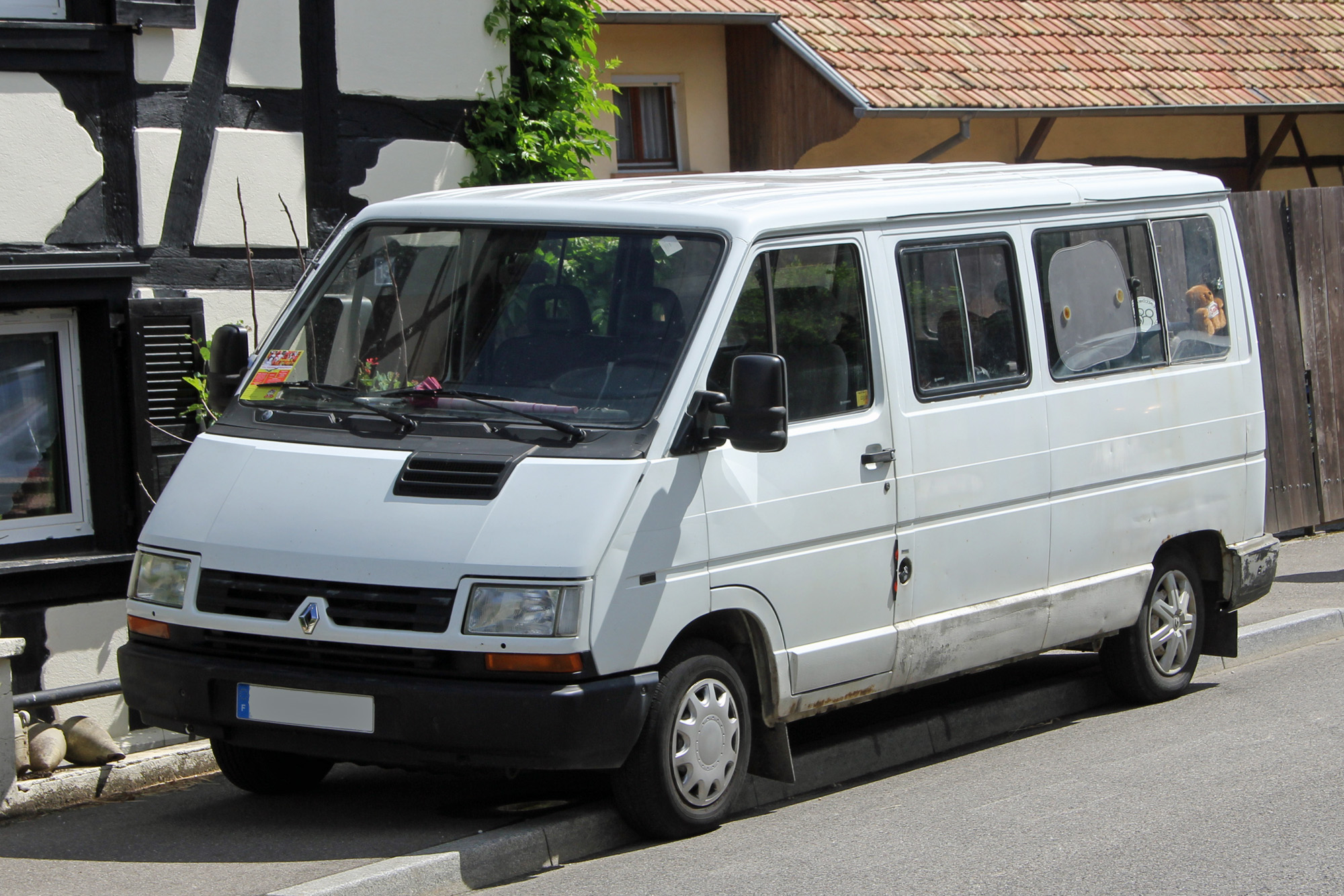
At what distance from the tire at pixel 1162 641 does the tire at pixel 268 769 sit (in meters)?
3.79

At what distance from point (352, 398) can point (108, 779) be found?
6.56 feet

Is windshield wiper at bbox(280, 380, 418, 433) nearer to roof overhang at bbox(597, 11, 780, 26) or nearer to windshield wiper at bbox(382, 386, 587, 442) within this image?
windshield wiper at bbox(382, 386, 587, 442)

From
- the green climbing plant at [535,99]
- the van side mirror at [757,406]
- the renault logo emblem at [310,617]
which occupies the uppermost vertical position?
the green climbing plant at [535,99]

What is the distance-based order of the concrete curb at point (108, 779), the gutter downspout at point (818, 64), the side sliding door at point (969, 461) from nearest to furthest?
1. the concrete curb at point (108, 779)
2. the side sliding door at point (969, 461)
3. the gutter downspout at point (818, 64)

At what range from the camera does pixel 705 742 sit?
5.91 meters

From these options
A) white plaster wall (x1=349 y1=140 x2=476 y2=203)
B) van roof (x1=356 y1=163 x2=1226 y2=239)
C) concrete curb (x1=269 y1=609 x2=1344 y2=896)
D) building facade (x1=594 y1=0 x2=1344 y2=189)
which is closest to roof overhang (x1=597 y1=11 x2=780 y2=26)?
building facade (x1=594 y1=0 x2=1344 y2=189)

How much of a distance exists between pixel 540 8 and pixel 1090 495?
4.52 metres

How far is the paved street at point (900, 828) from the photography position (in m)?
5.49

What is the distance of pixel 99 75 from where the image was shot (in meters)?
8.57

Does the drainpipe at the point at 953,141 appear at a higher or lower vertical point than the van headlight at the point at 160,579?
higher

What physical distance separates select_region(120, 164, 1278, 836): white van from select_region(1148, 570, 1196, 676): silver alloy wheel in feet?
1.46

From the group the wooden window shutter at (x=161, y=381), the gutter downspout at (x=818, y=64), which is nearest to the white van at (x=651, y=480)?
the wooden window shutter at (x=161, y=381)

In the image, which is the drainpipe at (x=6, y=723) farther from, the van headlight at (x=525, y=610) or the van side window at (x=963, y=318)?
the van side window at (x=963, y=318)

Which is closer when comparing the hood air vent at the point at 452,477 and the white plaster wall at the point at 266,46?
the hood air vent at the point at 452,477
